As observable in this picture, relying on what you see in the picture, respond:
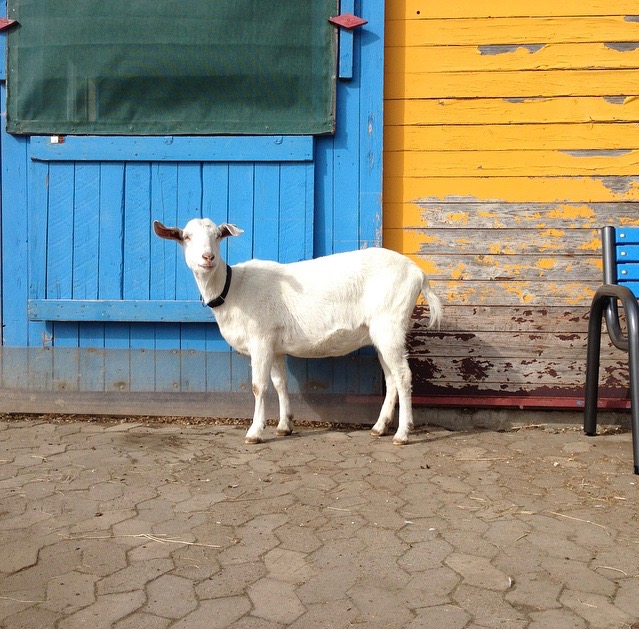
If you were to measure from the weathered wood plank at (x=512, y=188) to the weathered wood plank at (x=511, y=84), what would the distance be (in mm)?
A: 520

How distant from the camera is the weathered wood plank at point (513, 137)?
5480mm

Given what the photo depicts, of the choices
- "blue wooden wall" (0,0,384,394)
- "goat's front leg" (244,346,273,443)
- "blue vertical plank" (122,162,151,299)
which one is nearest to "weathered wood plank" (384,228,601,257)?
"blue wooden wall" (0,0,384,394)

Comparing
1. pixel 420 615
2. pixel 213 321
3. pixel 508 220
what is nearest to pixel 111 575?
pixel 420 615

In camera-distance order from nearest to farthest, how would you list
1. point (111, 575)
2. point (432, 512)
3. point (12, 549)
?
point (111, 575) → point (12, 549) → point (432, 512)

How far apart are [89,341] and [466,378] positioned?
277 cm

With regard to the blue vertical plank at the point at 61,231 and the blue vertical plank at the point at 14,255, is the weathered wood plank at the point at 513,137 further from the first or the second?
the blue vertical plank at the point at 14,255

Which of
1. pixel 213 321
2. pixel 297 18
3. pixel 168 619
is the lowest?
pixel 168 619

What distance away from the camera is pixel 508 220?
557cm

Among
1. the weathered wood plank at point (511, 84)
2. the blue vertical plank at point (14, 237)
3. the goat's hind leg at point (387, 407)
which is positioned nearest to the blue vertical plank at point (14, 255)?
the blue vertical plank at point (14, 237)

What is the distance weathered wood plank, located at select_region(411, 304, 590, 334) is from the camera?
5.56 metres

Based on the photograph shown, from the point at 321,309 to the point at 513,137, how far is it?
73.0 inches

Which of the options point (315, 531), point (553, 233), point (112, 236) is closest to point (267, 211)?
point (112, 236)

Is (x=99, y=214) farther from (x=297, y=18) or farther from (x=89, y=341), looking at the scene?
(x=297, y=18)

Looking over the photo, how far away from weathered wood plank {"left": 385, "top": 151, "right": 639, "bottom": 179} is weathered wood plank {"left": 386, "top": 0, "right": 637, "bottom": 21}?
951mm
